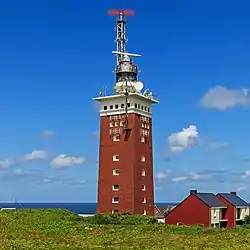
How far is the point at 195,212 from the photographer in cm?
5456

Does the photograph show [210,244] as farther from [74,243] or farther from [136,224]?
[136,224]

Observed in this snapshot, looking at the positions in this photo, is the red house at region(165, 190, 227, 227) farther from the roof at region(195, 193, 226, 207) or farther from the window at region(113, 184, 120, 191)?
the window at region(113, 184, 120, 191)

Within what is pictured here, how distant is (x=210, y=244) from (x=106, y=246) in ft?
21.3

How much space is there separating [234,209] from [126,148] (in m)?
15.8

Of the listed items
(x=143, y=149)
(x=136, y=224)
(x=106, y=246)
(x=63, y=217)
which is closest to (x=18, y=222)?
(x=63, y=217)

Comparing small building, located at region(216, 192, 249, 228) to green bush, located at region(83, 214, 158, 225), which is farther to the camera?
small building, located at region(216, 192, 249, 228)

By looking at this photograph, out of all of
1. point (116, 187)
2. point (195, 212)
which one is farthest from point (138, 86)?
point (195, 212)

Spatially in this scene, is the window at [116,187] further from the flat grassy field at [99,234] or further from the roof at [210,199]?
the roof at [210,199]

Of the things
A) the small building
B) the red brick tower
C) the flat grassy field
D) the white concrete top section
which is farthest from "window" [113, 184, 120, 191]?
the small building

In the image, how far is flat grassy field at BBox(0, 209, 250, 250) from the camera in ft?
100

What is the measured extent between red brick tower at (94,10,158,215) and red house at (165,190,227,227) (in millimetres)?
2849

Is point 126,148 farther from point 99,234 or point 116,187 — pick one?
point 99,234

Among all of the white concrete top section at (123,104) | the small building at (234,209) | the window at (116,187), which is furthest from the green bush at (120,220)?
the small building at (234,209)

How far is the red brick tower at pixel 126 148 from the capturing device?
52031 mm
